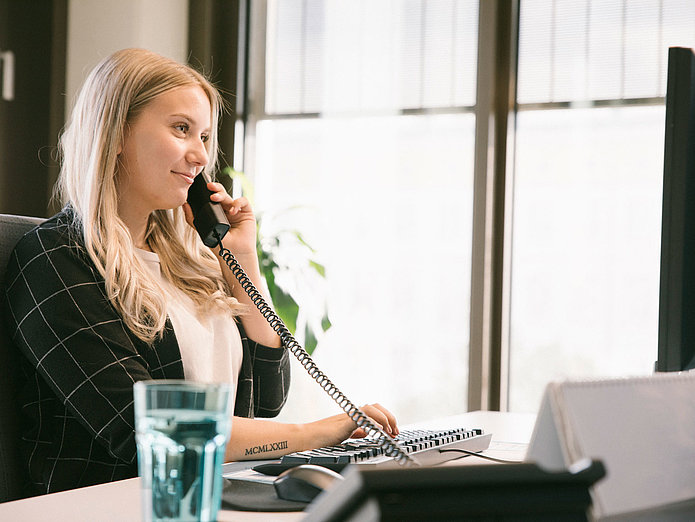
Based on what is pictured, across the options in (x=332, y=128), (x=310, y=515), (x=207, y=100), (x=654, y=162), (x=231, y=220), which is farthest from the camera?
(x=332, y=128)

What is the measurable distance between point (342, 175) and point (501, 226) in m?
0.75

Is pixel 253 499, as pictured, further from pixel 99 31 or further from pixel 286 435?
pixel 99 31

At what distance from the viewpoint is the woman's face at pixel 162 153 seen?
1545 millimetres

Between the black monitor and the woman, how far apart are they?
0.50 metres

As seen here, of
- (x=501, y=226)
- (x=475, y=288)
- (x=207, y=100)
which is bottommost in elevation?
(x=475, y=288)

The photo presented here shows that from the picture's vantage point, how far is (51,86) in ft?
11.2

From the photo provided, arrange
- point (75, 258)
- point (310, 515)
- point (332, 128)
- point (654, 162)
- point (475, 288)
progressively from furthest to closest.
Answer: point (332, 128)
point (475, 288)
point (654, 162)
point (75, 258)
point (310, 515)

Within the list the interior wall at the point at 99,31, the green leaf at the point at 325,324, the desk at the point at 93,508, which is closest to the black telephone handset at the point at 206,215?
the desk at the point at 93,508

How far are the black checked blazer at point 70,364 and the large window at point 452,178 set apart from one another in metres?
2.14

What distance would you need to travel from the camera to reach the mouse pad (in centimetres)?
84

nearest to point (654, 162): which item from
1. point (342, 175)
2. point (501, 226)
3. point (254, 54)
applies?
point (501, 226)

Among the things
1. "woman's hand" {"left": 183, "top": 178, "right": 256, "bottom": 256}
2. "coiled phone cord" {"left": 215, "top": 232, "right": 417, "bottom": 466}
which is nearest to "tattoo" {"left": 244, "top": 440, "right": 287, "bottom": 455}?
"coiled phone cord" {"left": 215, "top": 232, "right": 417, "bottom": 466}

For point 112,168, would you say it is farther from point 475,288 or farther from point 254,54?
point 254,54

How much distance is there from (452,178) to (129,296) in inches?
90.0
